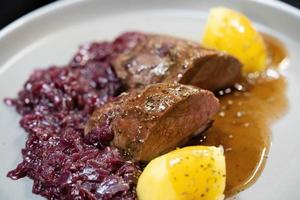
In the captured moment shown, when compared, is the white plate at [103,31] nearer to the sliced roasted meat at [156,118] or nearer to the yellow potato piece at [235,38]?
the yellow potato piece at [235,38]

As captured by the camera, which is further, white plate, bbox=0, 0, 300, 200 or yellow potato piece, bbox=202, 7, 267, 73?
yellow potato piece, bbox=202, 7, 267, 73

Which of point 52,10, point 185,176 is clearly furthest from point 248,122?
point 52,10

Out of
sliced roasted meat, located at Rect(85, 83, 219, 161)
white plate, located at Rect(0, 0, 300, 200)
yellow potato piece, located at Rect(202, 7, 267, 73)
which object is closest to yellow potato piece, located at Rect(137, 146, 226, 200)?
sliced roasted meat, located at Rect(85, 83, 219, 161)

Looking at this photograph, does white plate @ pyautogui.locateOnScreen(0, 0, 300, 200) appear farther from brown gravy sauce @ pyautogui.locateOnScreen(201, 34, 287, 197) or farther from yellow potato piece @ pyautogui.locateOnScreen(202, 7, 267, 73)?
yellow potato piece @ pyautogui.locateOnScreen(202, 7, 267, 73)

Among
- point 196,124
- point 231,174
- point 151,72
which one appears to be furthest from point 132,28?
point 231,174

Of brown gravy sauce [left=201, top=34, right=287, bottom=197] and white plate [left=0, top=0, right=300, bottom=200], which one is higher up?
white plate [left=0, top=0, right=300, bottom=200]
